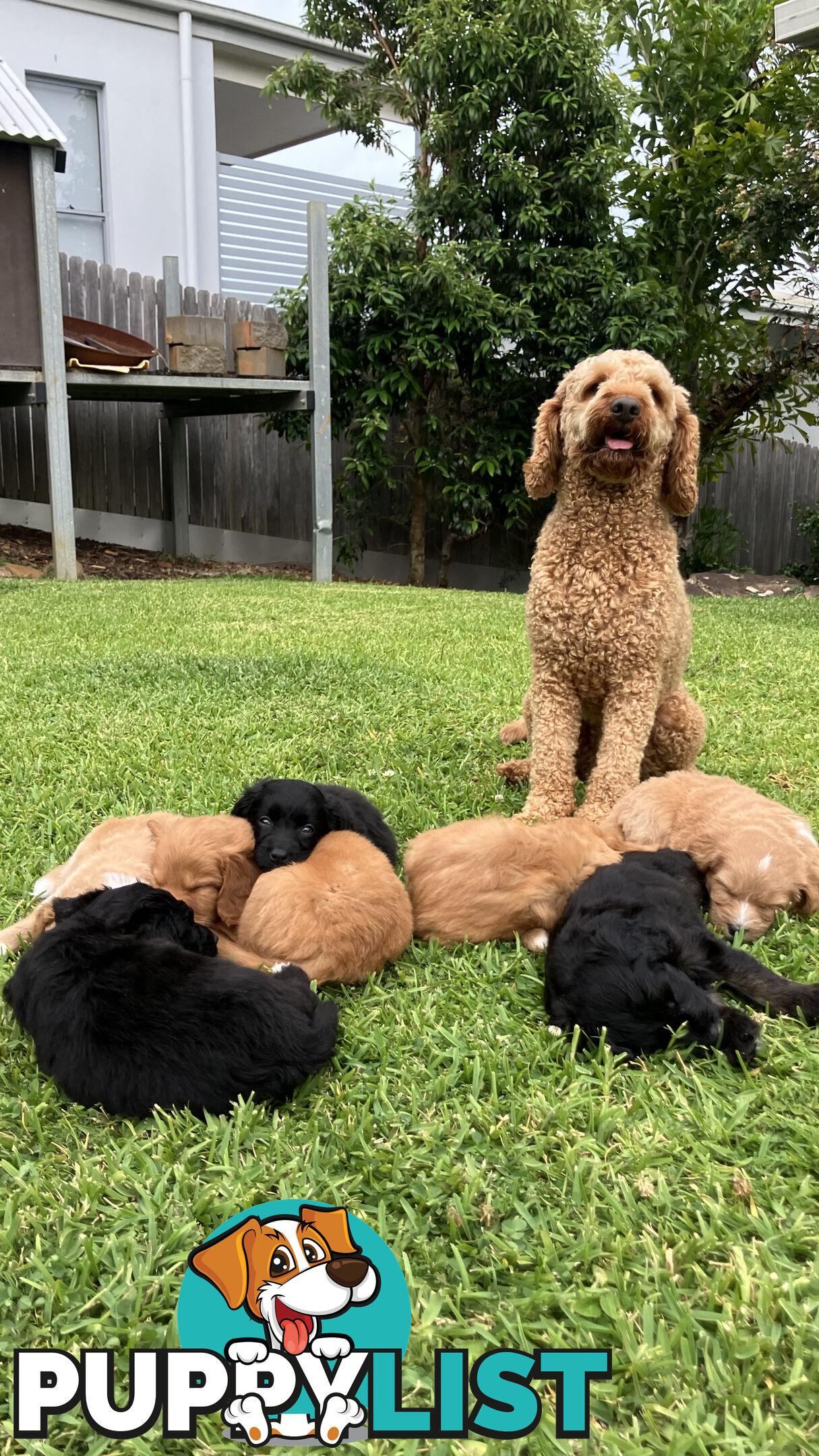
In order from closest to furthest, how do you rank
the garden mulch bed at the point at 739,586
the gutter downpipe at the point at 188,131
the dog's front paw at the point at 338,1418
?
the dog's front paw at the point at 338,1418 → the garden mulch bed at the point at 739,586 → the gutter downpipe at the point at 188,131

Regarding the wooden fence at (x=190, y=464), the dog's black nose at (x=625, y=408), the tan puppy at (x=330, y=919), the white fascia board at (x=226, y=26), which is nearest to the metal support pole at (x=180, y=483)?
the wooden fence at (x=190, y=464)

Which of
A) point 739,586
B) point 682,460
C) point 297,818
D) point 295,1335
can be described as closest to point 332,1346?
point 295,1335

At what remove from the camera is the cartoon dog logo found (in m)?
1.28

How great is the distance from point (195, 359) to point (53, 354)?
1641 mm

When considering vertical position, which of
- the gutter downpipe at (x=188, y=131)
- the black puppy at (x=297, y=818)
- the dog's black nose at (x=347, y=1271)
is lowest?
the dog's black nose at (x=347, y=1271)

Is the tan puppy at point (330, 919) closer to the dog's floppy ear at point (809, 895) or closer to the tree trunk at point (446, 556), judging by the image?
the dog's floppy ear at point (809, 895)

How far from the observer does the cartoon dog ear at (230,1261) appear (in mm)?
1429

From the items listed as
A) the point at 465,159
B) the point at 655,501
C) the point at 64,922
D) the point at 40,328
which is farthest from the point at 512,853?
the point at 465,159

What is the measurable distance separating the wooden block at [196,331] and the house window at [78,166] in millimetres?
4267

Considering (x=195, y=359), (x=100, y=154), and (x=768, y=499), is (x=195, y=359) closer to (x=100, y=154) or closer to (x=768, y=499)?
(x=100, y=154)

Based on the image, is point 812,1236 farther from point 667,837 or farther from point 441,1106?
point 667,837

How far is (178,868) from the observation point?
253cm

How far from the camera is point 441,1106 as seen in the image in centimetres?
190

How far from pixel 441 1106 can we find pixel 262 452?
1279cm
